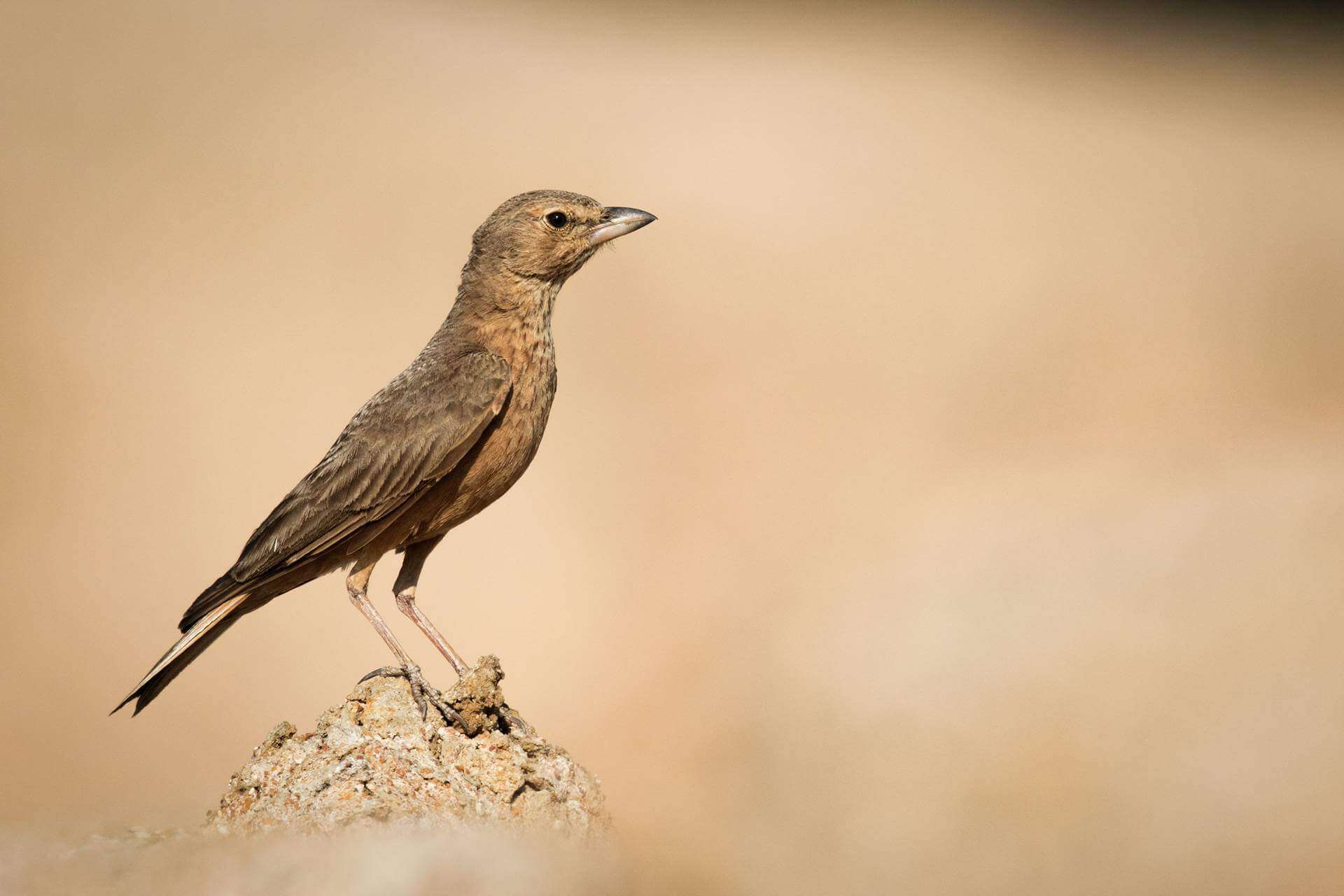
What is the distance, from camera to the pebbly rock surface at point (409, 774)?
497 centimetres

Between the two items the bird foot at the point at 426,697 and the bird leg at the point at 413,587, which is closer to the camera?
the bird foot at the point at 426,697

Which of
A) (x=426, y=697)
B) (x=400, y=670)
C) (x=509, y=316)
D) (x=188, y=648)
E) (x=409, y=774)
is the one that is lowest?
(x=409, y=774)

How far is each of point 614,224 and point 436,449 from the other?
5.18 feet


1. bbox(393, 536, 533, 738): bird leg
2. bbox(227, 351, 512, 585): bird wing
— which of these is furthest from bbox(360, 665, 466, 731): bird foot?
bbox(227, 351, 512, 585): bird wing

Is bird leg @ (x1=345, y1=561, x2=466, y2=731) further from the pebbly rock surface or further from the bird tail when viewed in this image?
the bird tail

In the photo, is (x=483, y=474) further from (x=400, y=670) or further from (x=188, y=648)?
(x=188, y=648)

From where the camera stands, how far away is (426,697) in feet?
18.9

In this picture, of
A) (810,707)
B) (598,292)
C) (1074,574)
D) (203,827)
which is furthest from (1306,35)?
(203,827)

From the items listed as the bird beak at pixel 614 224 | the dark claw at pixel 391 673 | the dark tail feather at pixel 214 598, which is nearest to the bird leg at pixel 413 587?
the dark claw at pixel 391 673

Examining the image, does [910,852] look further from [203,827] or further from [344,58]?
[344,58]

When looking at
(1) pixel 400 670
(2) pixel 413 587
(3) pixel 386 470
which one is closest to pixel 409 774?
(1) pixel 400 670

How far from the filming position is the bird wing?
6.24 meters

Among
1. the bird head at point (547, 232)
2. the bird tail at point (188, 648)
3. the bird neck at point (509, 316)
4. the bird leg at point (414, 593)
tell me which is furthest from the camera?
the bird head at point (547, 232)

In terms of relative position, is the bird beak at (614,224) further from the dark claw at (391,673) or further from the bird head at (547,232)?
the dark claw at (391,673)
